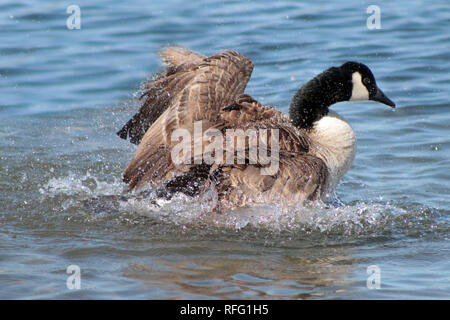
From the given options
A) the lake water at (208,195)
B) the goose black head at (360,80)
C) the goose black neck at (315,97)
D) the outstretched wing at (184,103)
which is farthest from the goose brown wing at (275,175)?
the goose black head at (360,80)

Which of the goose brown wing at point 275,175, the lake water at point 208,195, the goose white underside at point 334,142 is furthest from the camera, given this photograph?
the goose white underside at point 334,142

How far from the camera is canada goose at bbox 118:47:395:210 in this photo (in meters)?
5.93

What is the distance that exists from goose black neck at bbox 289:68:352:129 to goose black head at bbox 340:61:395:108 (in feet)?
0.29

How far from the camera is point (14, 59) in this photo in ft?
41.9

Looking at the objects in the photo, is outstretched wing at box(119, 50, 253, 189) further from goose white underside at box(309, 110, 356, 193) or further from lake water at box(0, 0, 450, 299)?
goose white underside at box(309, 110, 356, 193)

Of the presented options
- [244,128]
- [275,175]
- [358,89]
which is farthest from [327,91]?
[275,175]

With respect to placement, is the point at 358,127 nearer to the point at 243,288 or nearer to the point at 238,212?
the point at 238,212

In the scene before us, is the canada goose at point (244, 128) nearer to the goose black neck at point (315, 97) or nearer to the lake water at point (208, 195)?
the goose black neck at point (315, 97)

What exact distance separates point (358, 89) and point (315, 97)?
1.72ft

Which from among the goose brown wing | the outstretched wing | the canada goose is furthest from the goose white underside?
the outstretched wing

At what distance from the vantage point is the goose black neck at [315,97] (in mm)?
6594

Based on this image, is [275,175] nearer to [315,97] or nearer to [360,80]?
[315,97]

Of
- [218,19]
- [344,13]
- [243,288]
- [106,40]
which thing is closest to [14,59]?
[106,40]

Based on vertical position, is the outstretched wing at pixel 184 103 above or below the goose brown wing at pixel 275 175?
above
